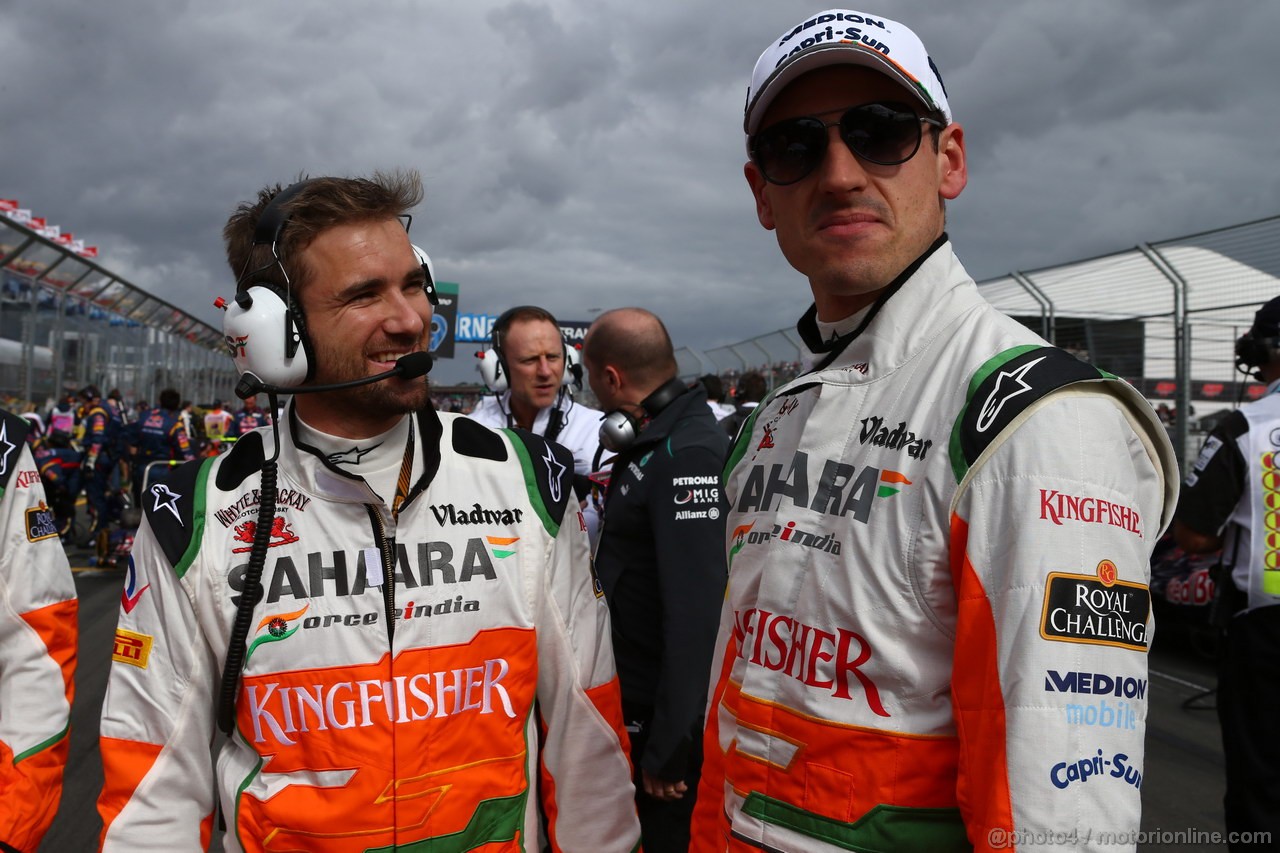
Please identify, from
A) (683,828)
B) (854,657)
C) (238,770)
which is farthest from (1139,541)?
(683,828)

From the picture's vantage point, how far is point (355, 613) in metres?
1.59

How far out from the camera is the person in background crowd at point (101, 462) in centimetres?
1055

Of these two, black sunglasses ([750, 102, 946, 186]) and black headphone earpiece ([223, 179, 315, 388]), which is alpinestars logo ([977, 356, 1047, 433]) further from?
black headphone earpiece ([223, 179, 315, 388])

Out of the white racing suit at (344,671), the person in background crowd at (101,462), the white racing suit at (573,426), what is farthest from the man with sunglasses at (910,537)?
the person in background crowd at (101,462)

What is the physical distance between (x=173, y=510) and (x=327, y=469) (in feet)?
0.96

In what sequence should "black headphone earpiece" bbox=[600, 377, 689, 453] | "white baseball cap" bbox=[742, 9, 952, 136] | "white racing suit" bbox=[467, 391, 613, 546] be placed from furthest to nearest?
"white racing suit" bbox=[467, 391, 613, 546] < "black headphone earpiece" bbox=[600, 377, 689, 453] < "white baseball cap" bbox=[742, 9, 952, 136]

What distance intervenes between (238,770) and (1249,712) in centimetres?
296

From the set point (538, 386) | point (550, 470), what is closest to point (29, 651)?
point (550, 470)

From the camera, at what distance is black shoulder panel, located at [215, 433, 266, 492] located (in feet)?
5.50

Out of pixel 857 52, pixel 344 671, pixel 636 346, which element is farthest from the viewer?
pixel 636 346

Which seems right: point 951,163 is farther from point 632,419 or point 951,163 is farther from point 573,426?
point 573,426

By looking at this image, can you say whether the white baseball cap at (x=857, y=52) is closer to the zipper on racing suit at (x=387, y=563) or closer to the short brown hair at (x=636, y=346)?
the zipper on racing suit at (x=387, y=563)

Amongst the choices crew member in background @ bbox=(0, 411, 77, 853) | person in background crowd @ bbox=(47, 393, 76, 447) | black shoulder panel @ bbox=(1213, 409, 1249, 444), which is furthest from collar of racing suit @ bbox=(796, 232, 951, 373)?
person in background crowd @ bbox=(47, 393, 76, 447)

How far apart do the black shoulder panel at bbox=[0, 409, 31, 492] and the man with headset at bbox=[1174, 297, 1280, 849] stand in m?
3.64
